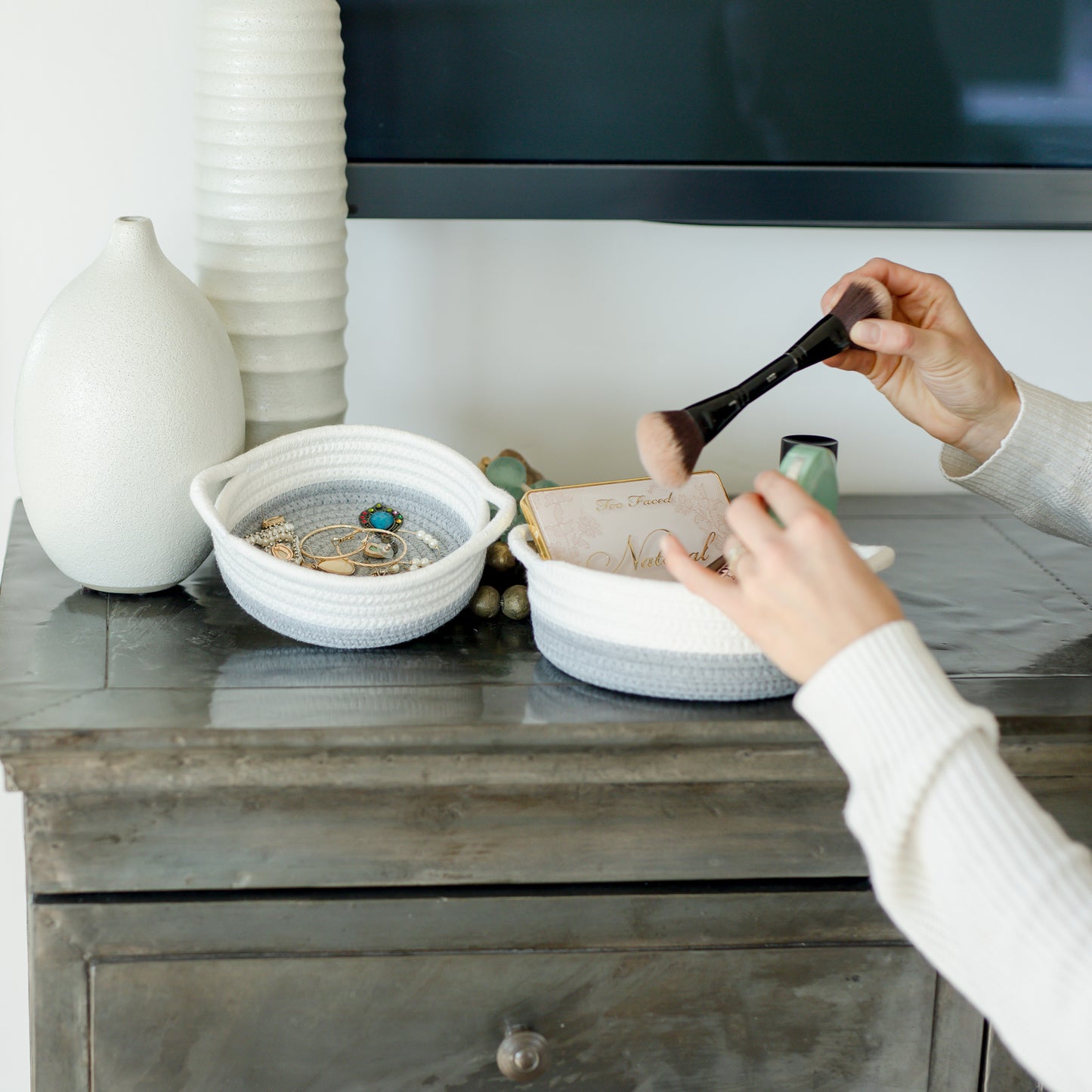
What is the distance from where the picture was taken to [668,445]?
627 mm

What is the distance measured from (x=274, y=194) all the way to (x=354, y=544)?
26 centimetres

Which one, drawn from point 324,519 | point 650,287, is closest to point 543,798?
point 324,519

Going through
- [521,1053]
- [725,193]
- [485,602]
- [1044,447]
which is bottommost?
[521,1053]

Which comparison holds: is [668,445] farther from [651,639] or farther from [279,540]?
[279,540]

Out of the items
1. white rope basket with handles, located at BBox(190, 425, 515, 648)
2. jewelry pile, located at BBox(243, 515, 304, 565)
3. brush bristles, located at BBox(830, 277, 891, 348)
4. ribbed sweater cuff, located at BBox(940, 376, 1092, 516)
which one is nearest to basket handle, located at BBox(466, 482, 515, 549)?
white rope basket with handles, located at BBox(190, 425, 515, 648)

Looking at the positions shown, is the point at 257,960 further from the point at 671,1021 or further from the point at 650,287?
the point at 650,287

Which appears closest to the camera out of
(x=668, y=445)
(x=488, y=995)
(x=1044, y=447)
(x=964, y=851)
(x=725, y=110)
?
(x=964, y=851)

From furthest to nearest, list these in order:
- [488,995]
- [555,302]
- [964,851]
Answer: [555,302] < [488,995] < [964,851]

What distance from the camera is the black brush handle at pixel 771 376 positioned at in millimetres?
660

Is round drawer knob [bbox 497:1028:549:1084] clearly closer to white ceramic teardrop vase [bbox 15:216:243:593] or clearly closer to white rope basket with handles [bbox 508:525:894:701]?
white rope basket with handles [bbox 508:525:894:701]

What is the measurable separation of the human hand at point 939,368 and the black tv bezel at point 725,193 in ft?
0.56

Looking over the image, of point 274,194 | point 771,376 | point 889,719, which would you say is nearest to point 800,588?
point 889,719

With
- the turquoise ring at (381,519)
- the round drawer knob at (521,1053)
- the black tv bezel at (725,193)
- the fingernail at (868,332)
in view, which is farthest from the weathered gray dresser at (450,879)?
the black tv bezel at (725,193)

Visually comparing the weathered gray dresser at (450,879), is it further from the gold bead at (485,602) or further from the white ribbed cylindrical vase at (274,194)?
the white ribbed cylindrical vase at (274,194)
